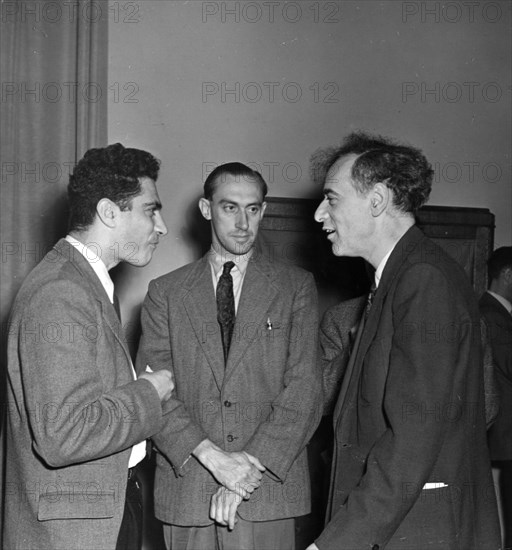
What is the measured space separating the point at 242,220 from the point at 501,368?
1.87m

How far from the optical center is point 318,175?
14.0ft

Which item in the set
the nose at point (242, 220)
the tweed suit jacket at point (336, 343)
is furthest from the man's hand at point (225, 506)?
the nose at point (242, 220)

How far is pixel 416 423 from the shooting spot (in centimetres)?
172

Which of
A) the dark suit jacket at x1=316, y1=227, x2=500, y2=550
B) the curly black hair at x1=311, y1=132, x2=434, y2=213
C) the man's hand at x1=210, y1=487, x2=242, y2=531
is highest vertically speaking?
the curly black hair at x1=311, y1=132, x2=434, y2=213

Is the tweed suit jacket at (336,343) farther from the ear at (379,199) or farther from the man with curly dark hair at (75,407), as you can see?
the man with curly dark hair at (75,407)

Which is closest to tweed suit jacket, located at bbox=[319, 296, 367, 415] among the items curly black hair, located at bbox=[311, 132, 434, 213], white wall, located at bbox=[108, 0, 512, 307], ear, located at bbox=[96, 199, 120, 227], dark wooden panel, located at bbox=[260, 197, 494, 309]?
dark wooden panel, located at bbox=[260, 197, 494, 309]

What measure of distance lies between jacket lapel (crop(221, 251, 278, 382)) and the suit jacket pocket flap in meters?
0.80

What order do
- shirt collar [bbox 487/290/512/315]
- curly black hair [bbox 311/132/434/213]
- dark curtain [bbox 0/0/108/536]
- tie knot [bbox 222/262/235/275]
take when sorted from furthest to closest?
shirt collar [bbox 487/290/512/315]
dark curtain [bbox 0/0/108/536]
tie knot [bbox 222/262/235/275]
curly black hair [bbox 311/132/434/213]

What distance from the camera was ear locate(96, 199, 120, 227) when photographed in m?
2.31

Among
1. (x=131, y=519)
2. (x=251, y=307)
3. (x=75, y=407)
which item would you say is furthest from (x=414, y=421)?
(x=251, y=307)

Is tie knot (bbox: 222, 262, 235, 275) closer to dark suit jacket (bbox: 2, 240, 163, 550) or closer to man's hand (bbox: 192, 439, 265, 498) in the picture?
man's hand (bbox: 192, 439, 265, 498)

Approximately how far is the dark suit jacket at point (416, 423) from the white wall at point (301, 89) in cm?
223

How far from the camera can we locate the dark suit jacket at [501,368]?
12.9ft

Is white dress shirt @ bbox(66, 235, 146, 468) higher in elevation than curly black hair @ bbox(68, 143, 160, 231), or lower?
lower
